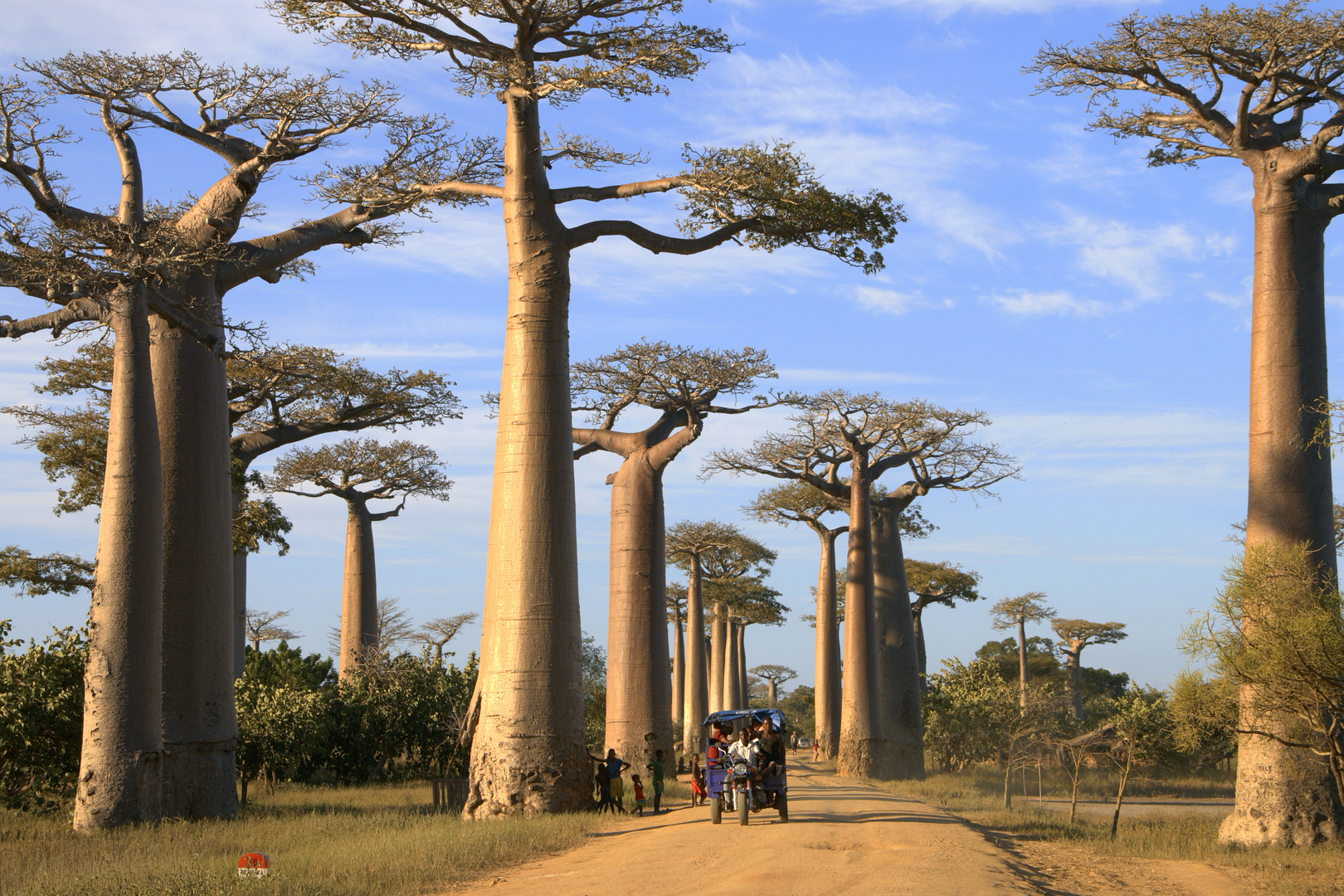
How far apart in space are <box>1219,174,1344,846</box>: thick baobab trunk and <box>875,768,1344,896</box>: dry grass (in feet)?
1.73

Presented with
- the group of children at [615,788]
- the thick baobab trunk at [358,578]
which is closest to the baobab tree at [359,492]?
the thick baobab trunk at [358,578]

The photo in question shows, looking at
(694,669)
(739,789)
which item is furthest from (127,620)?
(694,669)

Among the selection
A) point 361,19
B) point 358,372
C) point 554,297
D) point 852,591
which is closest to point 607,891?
point 554,297

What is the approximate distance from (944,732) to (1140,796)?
7.10m

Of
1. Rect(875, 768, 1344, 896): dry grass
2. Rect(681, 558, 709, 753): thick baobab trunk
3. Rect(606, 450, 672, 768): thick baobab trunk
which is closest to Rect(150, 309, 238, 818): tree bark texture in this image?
Rect(606, 450, 672, 768): thick baobab trunk

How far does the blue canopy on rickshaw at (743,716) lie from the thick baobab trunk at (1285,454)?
18.0 ft

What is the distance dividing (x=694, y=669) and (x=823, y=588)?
7.99 metres

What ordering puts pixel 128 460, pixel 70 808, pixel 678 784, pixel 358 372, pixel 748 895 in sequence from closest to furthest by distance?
pixel 748 895 < pixel 128 460 < pixel 70 808 < pixel 678 784 < pixel 358 372

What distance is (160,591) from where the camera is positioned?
38.6ft

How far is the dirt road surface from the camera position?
25.7 ft

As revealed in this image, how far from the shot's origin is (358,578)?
2623cm

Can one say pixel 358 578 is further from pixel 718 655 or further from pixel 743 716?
pixel 718 655

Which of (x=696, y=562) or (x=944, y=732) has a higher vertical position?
Result: (x=696, y=562)

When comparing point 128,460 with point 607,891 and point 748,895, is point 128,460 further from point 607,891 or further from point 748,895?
point 748,895
